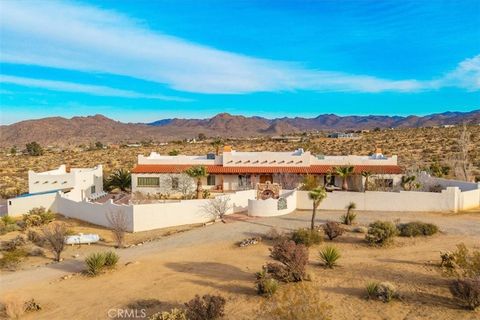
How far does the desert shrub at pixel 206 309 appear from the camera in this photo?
40.4 ft

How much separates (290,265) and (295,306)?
2166mm

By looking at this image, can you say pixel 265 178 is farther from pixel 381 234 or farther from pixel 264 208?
pixel 381 234

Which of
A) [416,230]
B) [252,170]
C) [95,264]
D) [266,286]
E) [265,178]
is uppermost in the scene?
[252,170]

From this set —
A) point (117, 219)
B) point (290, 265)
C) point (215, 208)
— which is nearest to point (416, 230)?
point (290, 265)

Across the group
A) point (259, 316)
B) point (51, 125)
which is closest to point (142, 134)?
point (51, 125)

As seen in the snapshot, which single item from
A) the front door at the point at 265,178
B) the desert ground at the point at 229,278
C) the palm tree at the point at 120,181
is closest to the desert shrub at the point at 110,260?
the desert ground at the point at 229,278

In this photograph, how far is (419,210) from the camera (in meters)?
27.6

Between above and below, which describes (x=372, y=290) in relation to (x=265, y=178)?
below

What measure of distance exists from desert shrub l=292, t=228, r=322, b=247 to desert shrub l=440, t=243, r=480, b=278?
5555 mm

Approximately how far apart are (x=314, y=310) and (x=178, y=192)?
80.6 feet

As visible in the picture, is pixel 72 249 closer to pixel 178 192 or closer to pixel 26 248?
pixel 26 248

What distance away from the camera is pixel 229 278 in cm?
1617

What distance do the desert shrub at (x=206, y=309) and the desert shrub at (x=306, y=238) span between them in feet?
25.8

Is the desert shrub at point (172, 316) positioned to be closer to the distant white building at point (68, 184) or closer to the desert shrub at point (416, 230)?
the desert shrub at point (416, 230)
